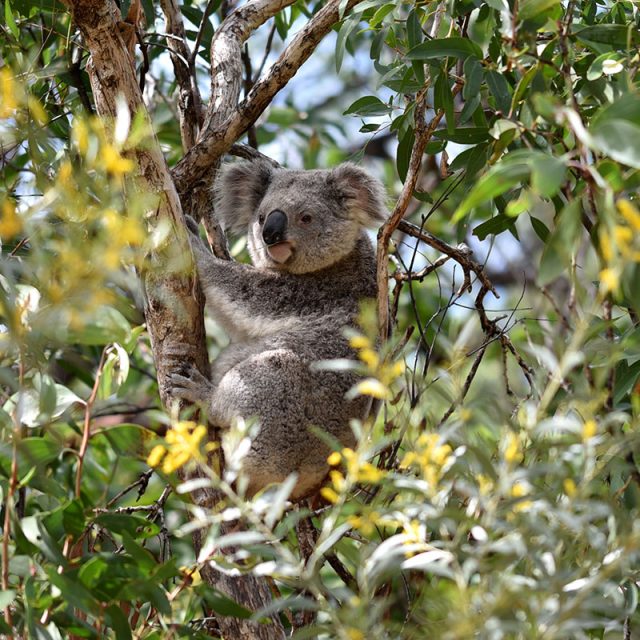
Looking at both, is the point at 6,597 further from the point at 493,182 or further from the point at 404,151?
the point at 404,151

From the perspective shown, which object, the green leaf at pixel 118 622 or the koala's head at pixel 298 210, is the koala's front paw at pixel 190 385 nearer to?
the koala's head at pixel 298 210

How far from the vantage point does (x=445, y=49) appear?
87.8 inches

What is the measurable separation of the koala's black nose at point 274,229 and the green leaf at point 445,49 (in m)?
1.29

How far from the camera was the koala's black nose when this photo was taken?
344 centimetres

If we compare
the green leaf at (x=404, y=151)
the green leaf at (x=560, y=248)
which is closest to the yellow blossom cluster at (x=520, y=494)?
the green leaf at (x=560, y=248)

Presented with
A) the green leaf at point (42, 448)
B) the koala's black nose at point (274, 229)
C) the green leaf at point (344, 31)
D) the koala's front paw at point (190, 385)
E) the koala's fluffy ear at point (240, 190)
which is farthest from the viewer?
the koala's fluffy ear at point (240, 190)

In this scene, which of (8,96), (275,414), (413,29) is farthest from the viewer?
(275,414)

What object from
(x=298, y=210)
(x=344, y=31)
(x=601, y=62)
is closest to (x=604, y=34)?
(x=601, y=62)

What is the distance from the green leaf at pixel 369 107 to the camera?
2848 millimetres

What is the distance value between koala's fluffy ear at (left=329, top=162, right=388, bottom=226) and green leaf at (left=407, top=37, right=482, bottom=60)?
142 centimetres

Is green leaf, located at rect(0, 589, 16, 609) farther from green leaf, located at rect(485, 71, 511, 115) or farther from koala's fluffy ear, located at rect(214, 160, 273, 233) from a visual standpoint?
koala's fluffy ear, located at rect(214, 160, 273, 233)

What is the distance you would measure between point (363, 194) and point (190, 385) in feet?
4.11

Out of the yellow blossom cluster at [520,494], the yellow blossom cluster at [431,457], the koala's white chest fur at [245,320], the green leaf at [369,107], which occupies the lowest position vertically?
the koala's white chest fur at [245,320]

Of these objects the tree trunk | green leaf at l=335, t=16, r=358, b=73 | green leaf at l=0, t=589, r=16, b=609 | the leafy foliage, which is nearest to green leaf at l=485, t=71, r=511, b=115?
the leafy foliage
